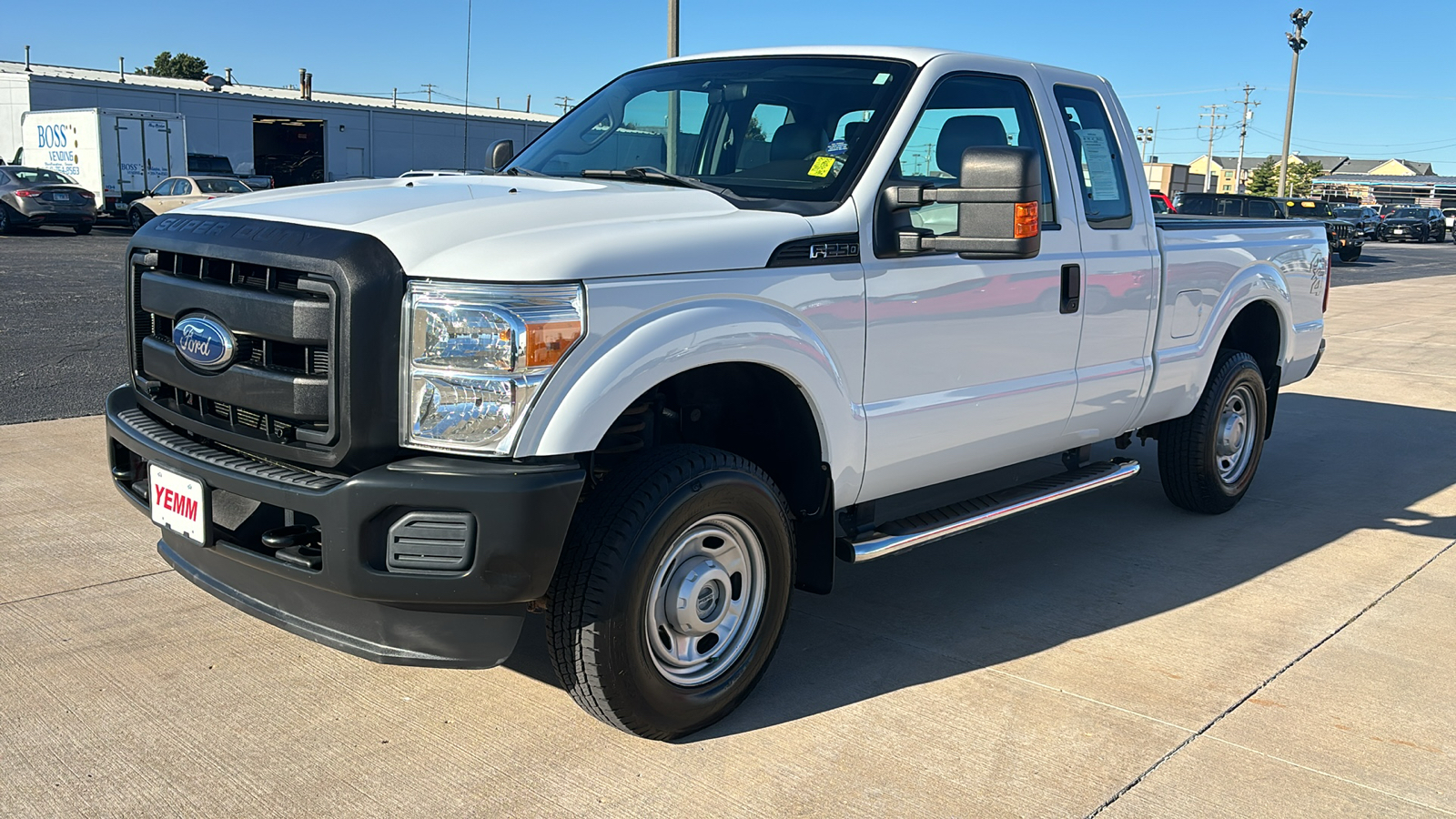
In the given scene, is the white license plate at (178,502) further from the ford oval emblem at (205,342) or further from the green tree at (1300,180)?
the green tree at (1300,180)

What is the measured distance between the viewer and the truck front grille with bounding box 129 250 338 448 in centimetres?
304

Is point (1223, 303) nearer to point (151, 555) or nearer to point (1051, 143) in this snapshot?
point (1051, 143)

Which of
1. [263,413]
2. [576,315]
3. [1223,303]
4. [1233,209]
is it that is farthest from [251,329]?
[1233,209]

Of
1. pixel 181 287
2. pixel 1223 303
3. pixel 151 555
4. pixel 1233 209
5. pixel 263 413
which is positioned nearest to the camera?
pixel 263 413

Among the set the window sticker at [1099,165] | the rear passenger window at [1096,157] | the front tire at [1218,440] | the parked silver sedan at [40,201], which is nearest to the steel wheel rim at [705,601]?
the rear passenger window at [1096,157]

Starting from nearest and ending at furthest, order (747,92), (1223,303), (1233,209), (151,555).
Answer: (747,92)
(151,555)
(1223,303)
(1233,209)

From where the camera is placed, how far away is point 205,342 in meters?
3.32

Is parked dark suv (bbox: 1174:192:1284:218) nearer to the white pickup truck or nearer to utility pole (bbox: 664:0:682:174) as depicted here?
the white pickup truck

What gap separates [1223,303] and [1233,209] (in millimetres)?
13896

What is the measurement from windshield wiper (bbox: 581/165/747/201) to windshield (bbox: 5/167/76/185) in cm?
2545

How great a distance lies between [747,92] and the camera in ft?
14.6

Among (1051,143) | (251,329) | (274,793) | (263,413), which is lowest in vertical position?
(274,793)

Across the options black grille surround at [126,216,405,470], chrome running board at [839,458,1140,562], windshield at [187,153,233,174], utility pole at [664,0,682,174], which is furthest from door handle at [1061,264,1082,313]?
windshield at [187,153,233,174]

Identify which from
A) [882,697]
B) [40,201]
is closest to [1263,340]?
[882,697]
